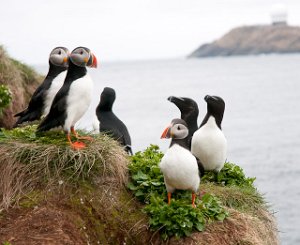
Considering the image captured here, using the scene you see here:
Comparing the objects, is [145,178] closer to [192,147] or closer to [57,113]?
[192,147]

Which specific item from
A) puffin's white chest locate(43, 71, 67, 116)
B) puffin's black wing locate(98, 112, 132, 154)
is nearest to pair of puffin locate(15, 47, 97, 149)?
puffin's white chest locate(43, 71, 67, 116)

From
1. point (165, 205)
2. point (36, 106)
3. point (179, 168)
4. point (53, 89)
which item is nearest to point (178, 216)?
point (165, 205)

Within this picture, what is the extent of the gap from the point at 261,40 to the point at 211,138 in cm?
16699

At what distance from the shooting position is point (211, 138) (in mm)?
Answer: 7871

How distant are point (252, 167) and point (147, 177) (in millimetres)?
16831

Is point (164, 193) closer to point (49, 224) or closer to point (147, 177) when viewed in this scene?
point (147, 177)

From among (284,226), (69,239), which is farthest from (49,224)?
(284,226)

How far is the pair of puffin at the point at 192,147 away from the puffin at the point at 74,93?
936 mm

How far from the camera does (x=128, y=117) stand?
41438mm

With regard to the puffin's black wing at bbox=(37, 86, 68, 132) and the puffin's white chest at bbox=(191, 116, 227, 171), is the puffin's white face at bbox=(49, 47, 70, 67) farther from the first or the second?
the puffin's white chest at bbox=(191, 116, 227, 171)

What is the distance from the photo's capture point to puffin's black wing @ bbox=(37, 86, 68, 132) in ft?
22.1

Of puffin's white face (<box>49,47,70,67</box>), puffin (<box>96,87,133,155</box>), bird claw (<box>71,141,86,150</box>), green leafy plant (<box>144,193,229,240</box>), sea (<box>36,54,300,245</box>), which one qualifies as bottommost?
sea (<box>36,54,300,245</box>)

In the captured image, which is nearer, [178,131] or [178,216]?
[178,216]

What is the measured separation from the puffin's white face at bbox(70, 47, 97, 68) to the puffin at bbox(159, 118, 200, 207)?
1.08 meters
